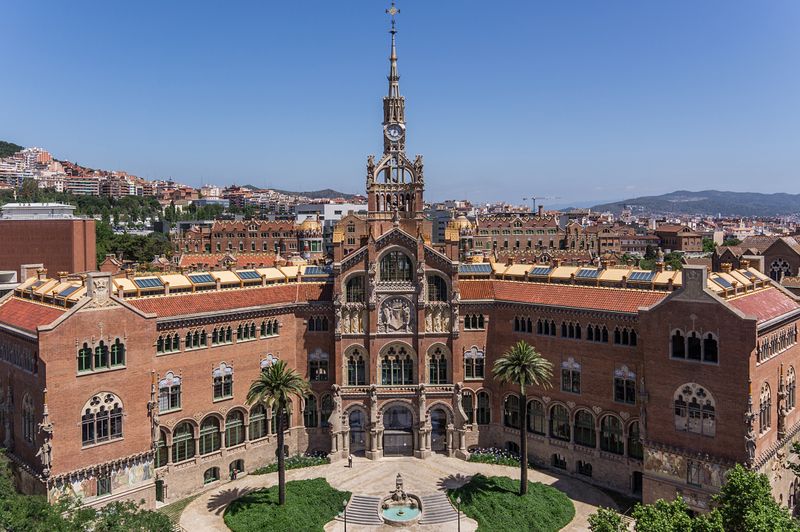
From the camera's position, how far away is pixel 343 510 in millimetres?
50312

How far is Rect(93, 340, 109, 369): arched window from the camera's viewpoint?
46.6 m

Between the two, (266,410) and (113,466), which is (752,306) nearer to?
(266,410)

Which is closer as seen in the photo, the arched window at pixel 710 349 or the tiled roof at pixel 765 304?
the arched window at pixel 710 349

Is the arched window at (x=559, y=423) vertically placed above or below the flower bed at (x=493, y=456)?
above

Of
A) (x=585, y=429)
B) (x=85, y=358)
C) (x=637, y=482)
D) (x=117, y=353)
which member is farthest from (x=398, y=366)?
(x=85, y=358)

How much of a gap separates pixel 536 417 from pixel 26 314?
45.0 meters

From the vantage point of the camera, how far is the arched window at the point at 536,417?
58.4 m

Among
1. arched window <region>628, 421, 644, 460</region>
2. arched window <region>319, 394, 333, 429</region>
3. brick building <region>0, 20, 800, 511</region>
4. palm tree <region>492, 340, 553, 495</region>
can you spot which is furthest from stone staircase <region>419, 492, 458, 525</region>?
arched window <region>628, 421, 644, 460</region>

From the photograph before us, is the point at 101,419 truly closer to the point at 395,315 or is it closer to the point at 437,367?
the point at 395,315

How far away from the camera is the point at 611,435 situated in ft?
177

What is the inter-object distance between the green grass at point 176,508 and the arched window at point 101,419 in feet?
25.8

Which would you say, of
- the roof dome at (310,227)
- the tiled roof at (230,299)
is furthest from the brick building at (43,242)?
the roof dome at (310,227)

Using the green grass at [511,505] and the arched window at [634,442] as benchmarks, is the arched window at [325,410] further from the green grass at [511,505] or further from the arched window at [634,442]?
the arched window at [634,442]

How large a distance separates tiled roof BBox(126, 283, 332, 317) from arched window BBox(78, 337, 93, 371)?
5.60 m
